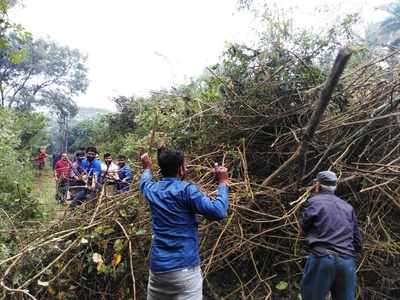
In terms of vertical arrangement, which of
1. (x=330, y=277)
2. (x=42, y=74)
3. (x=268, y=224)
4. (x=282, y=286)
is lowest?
(x=282, y=286)

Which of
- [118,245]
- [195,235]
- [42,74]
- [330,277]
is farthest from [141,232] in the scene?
[42,74]

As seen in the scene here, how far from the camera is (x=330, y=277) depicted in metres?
3.18

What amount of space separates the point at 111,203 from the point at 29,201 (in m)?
2.35

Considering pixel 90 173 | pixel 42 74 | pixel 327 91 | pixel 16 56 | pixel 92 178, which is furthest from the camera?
pixel 42 74

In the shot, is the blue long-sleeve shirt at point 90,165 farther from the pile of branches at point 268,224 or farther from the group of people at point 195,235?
the group of people at point 195,235

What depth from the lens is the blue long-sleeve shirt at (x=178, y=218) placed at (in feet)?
8.98

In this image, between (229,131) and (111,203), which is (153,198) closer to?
(111,203)

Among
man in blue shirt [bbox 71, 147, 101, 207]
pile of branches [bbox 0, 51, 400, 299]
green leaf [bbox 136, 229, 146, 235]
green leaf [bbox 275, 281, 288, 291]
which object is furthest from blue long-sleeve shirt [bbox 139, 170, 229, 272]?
man in blue shirt [bbox 71, 147, 101, 207]

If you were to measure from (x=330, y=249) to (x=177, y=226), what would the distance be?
1147 millimetres

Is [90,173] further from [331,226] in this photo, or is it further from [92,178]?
[331,226]

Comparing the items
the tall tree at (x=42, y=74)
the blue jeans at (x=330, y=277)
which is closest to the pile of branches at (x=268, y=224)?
the blue jeans at (x=330, y=277)

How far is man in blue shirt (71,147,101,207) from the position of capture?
527cm

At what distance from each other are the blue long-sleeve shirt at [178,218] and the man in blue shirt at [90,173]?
95.2 inches

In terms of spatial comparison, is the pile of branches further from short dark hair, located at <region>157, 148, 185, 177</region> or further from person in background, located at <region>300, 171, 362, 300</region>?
short dark hair, located at <region>157, 148, 185, 177</region>
